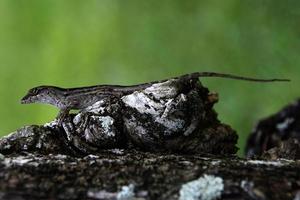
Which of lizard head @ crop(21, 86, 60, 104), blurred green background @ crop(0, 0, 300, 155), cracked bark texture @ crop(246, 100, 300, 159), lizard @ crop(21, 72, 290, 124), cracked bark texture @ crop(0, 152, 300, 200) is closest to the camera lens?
cracked bark texture @ crop(0, 152, 300, 200)

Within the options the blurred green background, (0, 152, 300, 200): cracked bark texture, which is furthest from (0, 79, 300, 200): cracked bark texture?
the blurred green background

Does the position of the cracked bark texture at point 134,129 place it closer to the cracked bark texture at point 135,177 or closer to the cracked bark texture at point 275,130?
the cracked bark texture at point 135,177

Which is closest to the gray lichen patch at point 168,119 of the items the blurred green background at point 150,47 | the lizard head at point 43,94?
the lizard head at point 43,94

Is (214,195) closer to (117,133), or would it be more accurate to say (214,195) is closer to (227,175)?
(227,175)

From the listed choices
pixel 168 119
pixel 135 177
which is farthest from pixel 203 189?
pixel 168 119

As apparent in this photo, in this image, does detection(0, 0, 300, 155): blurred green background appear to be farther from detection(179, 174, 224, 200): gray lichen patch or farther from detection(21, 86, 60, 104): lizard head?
detection(179, 174, 224, 200): gray lichen patch
